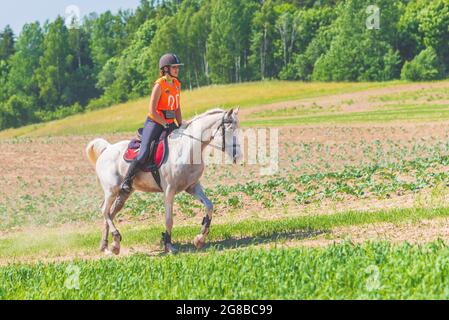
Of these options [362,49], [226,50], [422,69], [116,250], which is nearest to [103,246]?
[116,250]

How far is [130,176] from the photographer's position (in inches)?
564

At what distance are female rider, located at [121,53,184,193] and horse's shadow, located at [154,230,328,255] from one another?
197cm

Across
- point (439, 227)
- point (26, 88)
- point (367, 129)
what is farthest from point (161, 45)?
point (439, 227)

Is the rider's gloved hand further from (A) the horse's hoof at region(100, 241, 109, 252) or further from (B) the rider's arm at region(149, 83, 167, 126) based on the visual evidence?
(A) the horse's hoof at region(100, 241, 109, 252)

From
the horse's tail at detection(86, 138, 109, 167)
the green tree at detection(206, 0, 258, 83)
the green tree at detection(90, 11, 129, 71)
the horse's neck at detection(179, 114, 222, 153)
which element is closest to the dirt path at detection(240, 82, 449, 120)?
the green tree at detection(206, 0, 258, 83)

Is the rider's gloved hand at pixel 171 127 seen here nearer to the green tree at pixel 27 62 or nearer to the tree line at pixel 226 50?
the tree line at pixel 226 50

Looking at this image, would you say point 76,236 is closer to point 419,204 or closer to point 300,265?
point 419,204

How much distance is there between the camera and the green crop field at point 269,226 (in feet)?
28.4

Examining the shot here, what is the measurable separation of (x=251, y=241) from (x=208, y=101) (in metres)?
68.6

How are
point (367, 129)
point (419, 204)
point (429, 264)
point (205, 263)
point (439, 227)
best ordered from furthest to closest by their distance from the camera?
point (367, 129), point (419, 204), point (439, 227), point (205, 263), point (429, 264)

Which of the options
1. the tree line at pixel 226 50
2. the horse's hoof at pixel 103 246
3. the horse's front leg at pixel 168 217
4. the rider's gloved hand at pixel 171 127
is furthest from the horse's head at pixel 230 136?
the tree line at pixel 226 50

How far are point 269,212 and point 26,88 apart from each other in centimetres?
11645

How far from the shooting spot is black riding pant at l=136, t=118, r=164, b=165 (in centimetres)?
1378
